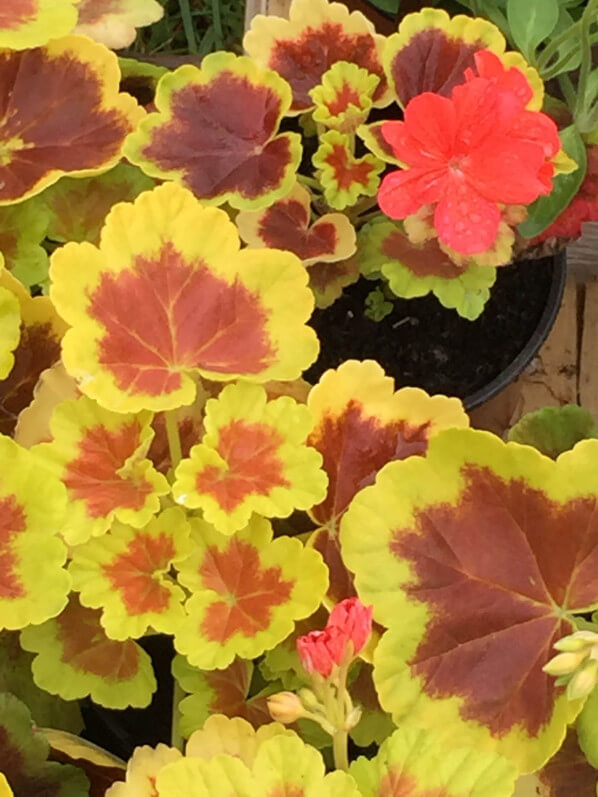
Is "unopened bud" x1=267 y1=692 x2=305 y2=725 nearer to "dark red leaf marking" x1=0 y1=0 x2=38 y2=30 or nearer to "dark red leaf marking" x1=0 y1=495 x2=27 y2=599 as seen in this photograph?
"dark red leaf marking" x1=0 y1=495 x2=27 y2=599

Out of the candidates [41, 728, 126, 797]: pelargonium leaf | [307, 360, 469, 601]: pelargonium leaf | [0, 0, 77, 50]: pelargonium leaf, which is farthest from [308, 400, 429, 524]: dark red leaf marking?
[0, 0, 77, 50]: pelargonium leaf

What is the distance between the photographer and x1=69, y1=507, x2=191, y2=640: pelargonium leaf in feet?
2.03

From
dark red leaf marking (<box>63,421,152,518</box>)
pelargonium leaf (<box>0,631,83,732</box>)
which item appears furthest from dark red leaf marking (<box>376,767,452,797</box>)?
pelargonium leaf (<box>0,631,83,732</box>)

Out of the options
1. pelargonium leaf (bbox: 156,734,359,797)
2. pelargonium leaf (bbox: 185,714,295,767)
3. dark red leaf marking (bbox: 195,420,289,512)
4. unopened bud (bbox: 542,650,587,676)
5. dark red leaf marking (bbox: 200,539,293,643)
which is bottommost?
pelargonium leaf (bbox: 185,714,295,767)

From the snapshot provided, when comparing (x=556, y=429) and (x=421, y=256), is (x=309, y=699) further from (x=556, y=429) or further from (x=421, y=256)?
(x=421, y=256)

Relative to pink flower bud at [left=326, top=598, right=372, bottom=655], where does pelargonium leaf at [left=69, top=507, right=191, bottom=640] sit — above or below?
below

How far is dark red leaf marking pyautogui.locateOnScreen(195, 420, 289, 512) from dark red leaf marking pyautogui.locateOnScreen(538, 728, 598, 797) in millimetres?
258

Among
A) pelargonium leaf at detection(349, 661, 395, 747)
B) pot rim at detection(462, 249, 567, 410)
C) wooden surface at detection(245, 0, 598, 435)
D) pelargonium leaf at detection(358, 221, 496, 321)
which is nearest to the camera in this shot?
pelargonium leaf at detection(349, 661, 395, 747)

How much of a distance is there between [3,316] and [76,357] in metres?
0.10

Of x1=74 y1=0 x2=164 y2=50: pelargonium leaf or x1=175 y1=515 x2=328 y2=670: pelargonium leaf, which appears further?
x1=74 y1=0 x2=164 y2=50: pelargonium leaf

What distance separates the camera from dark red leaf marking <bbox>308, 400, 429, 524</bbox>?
684mm

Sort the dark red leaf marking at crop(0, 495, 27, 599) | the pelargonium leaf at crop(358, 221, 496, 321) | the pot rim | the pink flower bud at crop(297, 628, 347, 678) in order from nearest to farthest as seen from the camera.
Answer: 1. the pink flower bud at crop(297, 628, 347, 678)
2. the dark red leaf marking at crop(0, 495, 27, 599)
3. the pelargonium leaf at crop(358, 221, 496, 321)
4. the pot rim

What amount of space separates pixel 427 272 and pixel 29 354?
308mm

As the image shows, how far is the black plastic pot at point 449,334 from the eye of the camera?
39.6 inches
